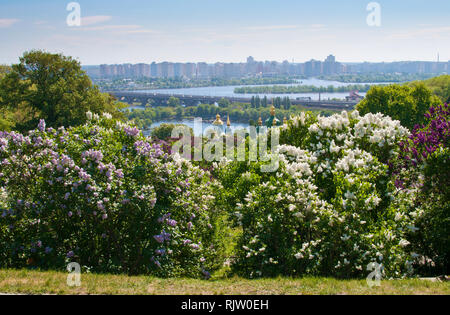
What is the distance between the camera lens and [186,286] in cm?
957

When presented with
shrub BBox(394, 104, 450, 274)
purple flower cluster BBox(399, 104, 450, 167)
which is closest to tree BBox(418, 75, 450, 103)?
A: purple flower cluster BBox(399, 104, 450, 167)

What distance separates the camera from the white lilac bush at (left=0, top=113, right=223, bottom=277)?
35.3ft

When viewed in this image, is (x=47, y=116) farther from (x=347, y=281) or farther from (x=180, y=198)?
(x=347, y=281)

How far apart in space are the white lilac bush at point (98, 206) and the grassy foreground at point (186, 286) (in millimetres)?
1118

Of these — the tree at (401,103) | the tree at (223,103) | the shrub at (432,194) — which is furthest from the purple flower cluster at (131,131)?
the tree at (223,103)

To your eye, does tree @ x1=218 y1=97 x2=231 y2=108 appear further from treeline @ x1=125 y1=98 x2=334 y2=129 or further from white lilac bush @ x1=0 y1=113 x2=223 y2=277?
white lilac bush @ x1=0 y1=113 x2=223 y2=277

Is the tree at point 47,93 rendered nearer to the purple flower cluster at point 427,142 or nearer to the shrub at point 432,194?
the purple flower cluster at point 427,142

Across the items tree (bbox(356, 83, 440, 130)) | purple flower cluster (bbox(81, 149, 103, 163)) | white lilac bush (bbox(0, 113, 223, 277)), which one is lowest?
white lilac bush (bbox(0, 113, 223, 277))

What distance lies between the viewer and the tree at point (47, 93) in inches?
1388

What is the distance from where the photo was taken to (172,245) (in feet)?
37.6

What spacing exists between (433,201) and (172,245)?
7.14 metres

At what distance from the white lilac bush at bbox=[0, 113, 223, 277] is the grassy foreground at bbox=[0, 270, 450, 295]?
1.12 meters

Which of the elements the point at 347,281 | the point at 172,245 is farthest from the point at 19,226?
the point at 347,281

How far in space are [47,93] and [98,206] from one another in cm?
2838
